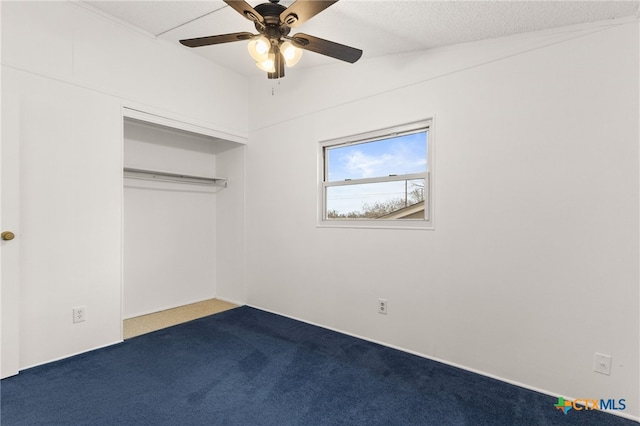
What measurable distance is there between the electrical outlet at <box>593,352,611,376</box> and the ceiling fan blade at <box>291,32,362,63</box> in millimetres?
2456

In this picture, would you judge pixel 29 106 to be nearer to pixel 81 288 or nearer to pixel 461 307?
pixel 81 288

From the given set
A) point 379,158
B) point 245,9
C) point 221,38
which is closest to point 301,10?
point 245,9

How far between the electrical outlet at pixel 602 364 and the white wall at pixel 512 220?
0.03m

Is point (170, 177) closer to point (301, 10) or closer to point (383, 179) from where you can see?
point (383, 179)

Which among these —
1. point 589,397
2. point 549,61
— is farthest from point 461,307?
point 549,61

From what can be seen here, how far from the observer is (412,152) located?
276cm

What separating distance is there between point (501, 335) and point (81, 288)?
132 inches

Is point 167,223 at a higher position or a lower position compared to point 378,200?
lower

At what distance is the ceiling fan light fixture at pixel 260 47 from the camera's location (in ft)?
6.58

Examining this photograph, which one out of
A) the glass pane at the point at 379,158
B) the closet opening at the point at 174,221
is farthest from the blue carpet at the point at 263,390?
the glass pane at the point at 379,158

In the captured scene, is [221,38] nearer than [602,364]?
No

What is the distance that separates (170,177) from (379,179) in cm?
259

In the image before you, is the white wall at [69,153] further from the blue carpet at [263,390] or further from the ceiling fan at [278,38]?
the ceiling fan at [278,38]

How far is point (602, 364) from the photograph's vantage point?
1.89m
